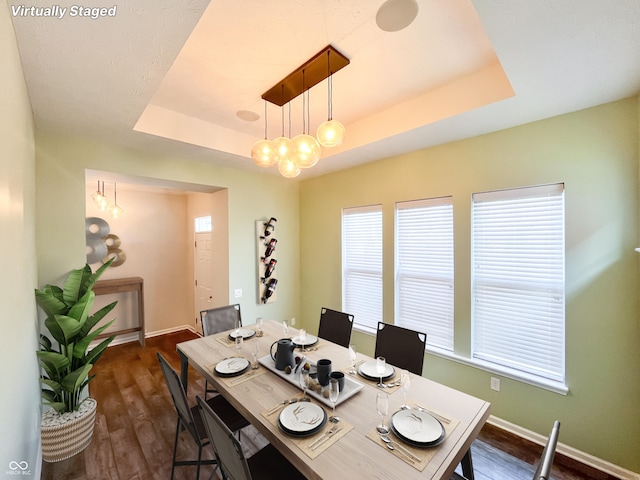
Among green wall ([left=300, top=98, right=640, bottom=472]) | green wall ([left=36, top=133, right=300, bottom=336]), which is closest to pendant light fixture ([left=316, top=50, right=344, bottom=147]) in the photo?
green wall ([left=300, top=98, right=640, bottom=472])

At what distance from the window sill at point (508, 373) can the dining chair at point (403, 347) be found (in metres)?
0.82

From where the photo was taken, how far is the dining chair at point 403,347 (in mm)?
1962

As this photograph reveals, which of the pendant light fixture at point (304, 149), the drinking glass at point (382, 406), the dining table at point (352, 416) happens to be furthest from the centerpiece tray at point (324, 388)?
the pendant light fixture at point (304, 149)

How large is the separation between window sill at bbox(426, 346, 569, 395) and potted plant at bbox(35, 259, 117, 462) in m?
3.00

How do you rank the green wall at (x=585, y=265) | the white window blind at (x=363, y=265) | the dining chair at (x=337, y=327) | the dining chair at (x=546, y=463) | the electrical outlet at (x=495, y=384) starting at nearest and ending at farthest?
the dining chair at (x=546, y=463) → the green wall at (x=585, y=265) → the electrical outlet at (x=495, y=384) → the dining chair at (x=337, y=327) → the white window blind at (x=363, y=265)

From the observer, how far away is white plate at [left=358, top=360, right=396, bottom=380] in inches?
66.9

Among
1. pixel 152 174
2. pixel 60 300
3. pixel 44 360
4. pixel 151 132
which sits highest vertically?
pixel 151 132

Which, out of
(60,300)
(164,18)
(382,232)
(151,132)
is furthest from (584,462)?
(151,132)

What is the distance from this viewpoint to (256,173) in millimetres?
3770

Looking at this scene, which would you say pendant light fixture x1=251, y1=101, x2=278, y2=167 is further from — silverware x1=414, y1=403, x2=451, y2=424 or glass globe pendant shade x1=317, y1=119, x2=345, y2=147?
silverware x1=414, y1=403, x2=451, y2=424

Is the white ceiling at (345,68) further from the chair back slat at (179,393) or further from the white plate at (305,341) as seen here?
the white plate at (305,341)

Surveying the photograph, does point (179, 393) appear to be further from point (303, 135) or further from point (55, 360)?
point (303, 135)

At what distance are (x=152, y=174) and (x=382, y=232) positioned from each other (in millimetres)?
2713

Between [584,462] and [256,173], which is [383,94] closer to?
[256,173]
